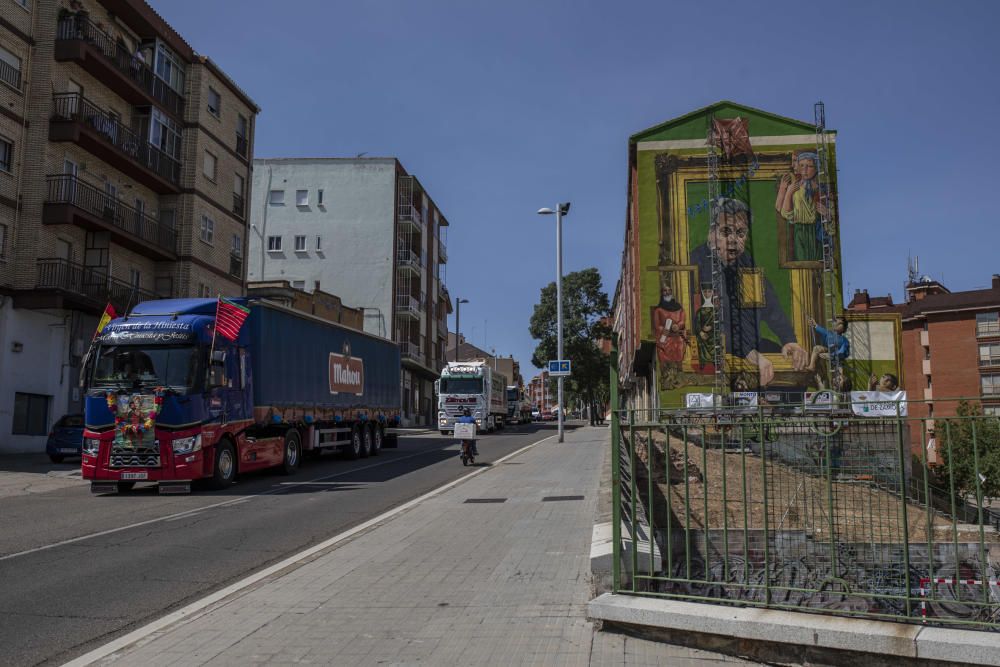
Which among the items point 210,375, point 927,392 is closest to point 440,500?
point 210,375

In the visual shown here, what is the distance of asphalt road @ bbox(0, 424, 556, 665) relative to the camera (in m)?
6.25

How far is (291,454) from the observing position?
62.0ft

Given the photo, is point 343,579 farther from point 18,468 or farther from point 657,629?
point 18,468

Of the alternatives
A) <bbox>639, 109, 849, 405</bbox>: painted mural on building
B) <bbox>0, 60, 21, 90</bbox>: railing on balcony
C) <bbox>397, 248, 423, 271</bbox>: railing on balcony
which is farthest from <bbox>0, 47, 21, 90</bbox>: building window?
<bbox>397, 248, 423, 271</bbox>: railing on balcony

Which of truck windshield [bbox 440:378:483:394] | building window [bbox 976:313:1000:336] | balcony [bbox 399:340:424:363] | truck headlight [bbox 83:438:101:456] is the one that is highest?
building window [bbox 976:313:1000:336]

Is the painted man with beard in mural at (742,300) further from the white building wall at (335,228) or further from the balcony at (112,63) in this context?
the white building wall at (335,228)

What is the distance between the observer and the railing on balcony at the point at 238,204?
38.0 metres

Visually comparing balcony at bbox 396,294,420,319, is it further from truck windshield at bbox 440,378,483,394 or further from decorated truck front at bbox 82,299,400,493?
decorated truck front at bbox 82,299,400,493

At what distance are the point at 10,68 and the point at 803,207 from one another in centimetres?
2828

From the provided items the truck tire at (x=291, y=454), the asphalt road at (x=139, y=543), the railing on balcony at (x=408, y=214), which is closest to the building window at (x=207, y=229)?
the truck tire at (x=291, y=454)

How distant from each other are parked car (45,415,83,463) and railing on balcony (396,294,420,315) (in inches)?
1317

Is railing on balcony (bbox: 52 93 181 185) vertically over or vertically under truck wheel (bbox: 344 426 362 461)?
over

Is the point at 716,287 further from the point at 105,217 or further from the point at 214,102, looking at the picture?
the point at 214,102

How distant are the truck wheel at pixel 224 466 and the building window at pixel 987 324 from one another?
196 ft
